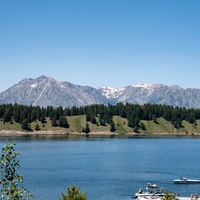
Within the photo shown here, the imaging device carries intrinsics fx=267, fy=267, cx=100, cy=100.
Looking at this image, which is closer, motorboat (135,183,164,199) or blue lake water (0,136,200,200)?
motorboat (135,183,164,199)

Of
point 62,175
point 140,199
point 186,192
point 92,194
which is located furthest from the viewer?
point 62,175

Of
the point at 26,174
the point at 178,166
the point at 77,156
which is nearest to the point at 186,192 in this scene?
the point at 178,166

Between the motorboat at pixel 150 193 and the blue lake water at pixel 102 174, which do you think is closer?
the motorboat at pixel 150 193

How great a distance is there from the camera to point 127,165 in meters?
119

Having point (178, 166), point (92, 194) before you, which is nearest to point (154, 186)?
point (92, 194)

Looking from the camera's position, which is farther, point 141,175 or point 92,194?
point 141,175

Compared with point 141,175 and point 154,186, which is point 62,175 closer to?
point 141,175

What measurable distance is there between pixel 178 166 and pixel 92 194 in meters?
56.8

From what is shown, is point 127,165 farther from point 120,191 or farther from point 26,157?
point 26,157

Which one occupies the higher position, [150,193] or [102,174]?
[150,193]

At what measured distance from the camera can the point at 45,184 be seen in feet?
278

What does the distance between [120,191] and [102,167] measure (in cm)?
3608

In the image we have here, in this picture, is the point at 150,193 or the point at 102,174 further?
the point at 102,174

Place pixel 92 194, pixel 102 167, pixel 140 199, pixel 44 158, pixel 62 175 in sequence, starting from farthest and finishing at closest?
pixel 44 158, pixel 102 167, pixel 62 175, pixel 92 194, pixel 140 199
